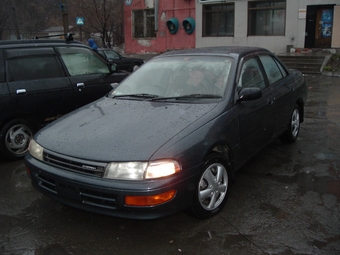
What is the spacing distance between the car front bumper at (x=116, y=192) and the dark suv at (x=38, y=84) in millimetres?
2418

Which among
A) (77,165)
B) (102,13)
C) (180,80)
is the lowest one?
(77,165)

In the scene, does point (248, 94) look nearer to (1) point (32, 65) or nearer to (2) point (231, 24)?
(1) point (32, 65)

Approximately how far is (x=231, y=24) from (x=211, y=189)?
1970 centimetres

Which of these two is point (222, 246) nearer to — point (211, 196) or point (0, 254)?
point (211, 196)

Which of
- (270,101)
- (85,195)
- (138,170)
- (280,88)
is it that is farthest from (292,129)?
(85,195)

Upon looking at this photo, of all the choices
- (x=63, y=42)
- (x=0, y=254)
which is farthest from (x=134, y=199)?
(x=63, y=42)

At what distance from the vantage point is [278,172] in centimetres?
468

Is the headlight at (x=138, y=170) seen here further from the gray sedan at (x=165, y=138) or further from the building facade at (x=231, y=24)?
the building facade at (x=231, y=24)

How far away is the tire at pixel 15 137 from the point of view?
524 cm

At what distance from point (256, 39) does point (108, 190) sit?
1937 cm

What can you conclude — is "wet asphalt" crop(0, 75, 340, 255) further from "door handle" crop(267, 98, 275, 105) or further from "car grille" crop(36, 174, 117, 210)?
"door handle" crop(267, 98, 275, 105)

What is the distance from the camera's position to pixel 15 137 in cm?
537

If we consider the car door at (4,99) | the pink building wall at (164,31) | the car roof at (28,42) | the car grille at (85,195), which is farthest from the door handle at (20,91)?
the pink building wall at (164,31)

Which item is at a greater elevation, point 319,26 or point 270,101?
point 319,26
